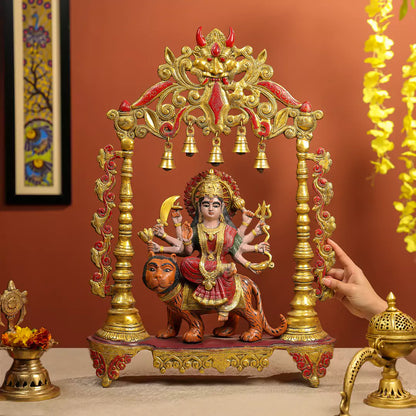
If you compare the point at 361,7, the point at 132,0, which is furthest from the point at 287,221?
the point at 132,0

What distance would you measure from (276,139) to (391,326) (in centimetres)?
81

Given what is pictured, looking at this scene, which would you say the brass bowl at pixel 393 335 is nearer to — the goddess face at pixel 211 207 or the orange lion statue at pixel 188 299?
the orange lion statue at pixel 188 299

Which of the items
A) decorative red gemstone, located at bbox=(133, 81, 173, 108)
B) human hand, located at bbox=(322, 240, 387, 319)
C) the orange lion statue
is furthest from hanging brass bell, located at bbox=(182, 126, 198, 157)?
human hand, located at bbox=(322, 240, 387, 319)

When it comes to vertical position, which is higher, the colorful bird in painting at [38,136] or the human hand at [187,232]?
the colorful bird in painting at [38,136]

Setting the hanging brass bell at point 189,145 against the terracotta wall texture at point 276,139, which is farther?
the terracotta wall texture at point 276,139

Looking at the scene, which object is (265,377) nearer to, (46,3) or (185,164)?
(185,164)

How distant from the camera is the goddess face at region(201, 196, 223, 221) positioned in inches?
69.4

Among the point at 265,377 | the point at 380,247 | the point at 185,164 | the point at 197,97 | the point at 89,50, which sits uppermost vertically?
the point at 89,50

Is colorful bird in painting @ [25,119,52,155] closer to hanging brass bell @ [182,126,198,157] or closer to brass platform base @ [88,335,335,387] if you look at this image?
hanging brass bell @ [182,126,198,157]

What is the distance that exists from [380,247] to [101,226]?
0.87 metres

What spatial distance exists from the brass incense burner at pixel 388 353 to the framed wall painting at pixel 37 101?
1050 millimetres

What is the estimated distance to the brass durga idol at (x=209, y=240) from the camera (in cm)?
174

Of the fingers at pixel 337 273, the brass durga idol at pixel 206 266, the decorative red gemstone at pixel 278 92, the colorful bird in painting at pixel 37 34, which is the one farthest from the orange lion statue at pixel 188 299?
the colorful bird in painting at pixel 37 34

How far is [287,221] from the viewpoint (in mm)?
2141
